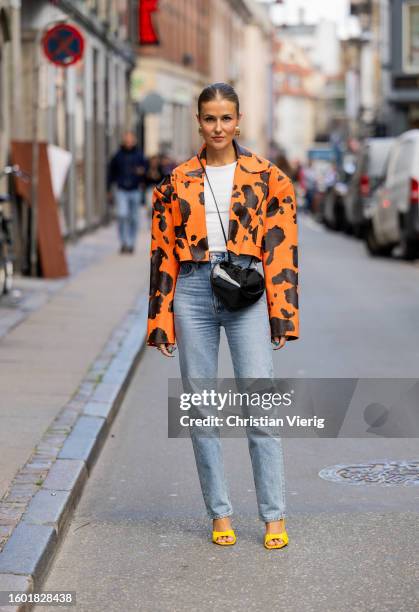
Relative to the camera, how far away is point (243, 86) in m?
94.2

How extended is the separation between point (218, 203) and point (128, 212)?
665 inches

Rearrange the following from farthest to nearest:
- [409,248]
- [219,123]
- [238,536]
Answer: [409,248] < [238,536] < [219,123]

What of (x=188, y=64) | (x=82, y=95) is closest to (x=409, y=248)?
(x=82, y=95)

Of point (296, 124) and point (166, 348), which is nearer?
point (166, 348)

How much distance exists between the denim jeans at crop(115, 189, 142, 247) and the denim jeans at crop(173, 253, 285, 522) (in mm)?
16671

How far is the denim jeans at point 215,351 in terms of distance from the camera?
5.62 meters

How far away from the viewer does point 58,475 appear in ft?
21.5

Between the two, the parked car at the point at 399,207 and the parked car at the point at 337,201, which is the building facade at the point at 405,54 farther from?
the parked car at the point at 399,207

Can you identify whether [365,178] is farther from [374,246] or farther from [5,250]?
[5,250]

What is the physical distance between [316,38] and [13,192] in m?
146

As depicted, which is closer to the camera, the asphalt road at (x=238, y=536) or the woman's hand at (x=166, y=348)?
the asphalt road at (x=238, y=536)

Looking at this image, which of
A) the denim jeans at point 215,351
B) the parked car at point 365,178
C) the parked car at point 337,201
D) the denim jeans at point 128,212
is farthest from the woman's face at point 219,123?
the parked car at point 337,201

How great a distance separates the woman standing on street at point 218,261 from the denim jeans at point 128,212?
1666cm

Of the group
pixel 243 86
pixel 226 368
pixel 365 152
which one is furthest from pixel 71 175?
pixel 243 86
